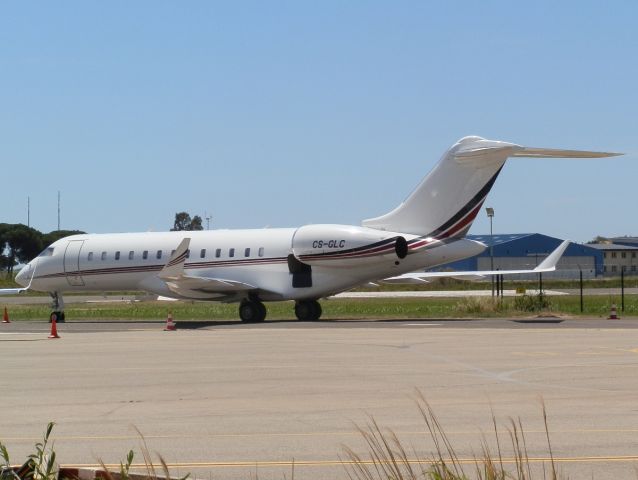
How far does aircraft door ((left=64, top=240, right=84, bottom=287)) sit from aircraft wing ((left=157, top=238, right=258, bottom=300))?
5058 millimetres

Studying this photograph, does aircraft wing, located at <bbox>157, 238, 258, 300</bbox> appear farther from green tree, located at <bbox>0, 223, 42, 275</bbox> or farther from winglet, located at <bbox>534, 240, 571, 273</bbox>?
green tree, located at <bbox>0, 223, 42, 275</bbox>

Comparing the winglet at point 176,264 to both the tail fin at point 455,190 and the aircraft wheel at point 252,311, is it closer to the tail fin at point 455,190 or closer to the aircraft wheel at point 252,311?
the aircraft wheel at point 252,311

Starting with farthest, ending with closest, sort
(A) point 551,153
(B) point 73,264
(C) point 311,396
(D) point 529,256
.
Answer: (D) point 529,256, (B) point 73,264, (A) point 551,153, (C) point 311,396

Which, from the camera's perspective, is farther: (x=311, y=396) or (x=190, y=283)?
(x=190, y=283)

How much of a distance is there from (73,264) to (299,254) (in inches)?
380

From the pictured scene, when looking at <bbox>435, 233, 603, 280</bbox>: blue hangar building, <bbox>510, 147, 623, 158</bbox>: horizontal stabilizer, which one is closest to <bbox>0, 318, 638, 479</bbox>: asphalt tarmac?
<bbox>510, 147, 623, 158</bbox>: horizontal stabilizer

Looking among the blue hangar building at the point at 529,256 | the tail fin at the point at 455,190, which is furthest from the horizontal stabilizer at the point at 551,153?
the blue hangar building at the point at 529,256

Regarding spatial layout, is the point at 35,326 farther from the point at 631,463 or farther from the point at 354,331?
the point at 631,463

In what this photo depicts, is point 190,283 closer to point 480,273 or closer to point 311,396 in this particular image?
point 480,273

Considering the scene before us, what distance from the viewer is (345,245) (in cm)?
3231

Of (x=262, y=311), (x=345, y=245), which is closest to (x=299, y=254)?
(x=345, y=245)

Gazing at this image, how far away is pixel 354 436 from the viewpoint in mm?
10023

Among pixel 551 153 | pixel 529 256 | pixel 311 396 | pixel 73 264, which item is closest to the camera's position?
pixel 311 396

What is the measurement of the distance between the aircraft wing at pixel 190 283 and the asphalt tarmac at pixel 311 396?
729 cm
